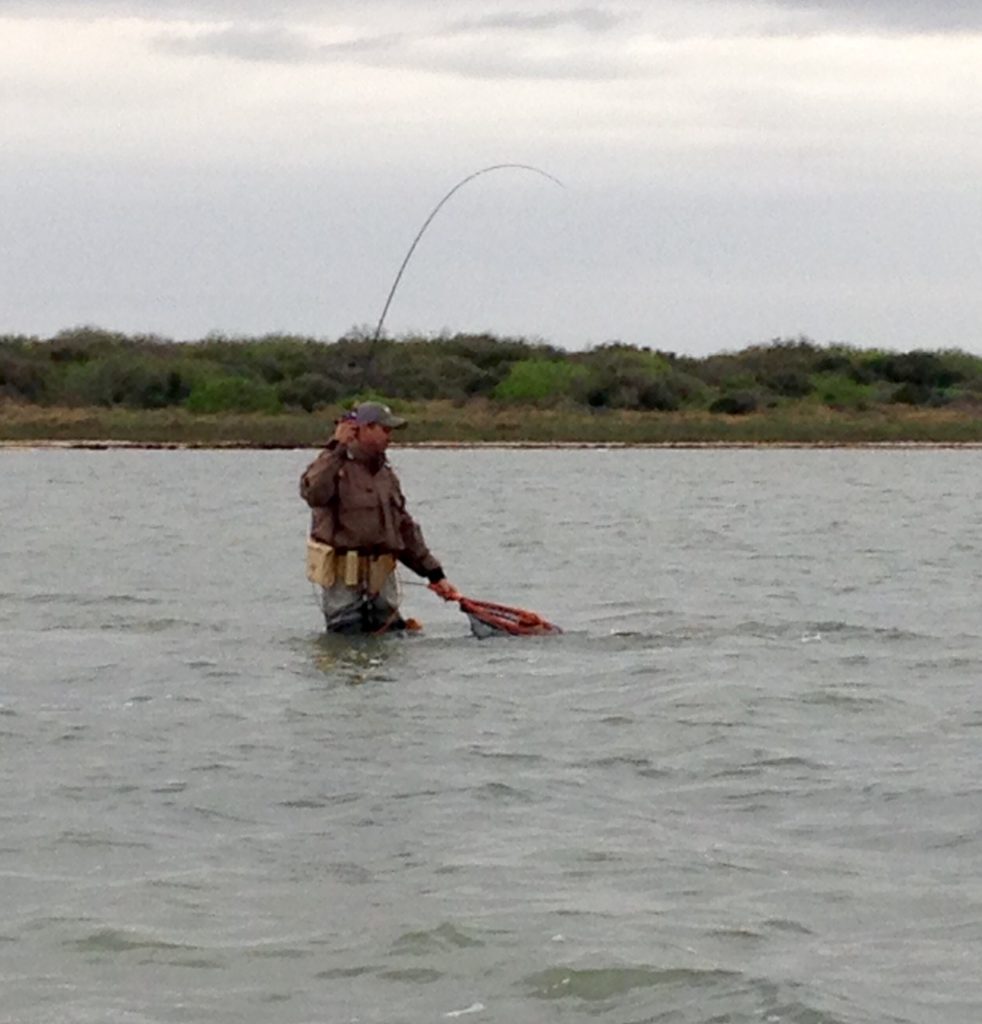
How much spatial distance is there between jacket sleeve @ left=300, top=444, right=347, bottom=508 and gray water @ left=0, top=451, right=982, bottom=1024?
0.93 metres

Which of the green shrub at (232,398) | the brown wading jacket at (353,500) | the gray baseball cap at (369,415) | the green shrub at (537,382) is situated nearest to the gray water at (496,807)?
the brown wading jacket at (353,500)

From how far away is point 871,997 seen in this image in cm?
754

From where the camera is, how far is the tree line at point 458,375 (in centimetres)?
6588

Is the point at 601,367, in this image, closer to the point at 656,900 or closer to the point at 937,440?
the point at 937,440

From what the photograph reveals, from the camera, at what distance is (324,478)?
14.6 meters

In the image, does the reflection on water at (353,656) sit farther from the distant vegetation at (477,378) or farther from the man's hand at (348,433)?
the distant vegetation at (477,378)

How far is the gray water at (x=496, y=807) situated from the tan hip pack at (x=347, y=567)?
0.44 m

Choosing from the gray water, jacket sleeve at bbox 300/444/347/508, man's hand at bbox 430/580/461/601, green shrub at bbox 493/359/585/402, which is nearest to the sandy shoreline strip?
green shrub at bbox 493/359/585/402

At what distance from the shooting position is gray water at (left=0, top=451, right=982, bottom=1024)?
7.75 metres

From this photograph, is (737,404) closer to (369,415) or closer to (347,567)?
(347,567)

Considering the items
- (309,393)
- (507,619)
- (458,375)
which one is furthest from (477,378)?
(507,619)

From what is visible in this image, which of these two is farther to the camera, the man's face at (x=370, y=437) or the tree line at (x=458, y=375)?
the tree line at (x=458, y=375)

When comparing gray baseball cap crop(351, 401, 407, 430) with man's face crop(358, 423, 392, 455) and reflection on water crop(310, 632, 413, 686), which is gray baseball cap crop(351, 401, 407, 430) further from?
reflection on water crop(310, 632, 413, 686)

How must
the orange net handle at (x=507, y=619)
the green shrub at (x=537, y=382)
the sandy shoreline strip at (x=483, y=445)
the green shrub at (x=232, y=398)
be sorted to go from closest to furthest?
the orange net handle at (x=507, y=619), the sandy shoreline strip at (x=483, y=445), the green shrub at (x=232, y=398), the green shrub at (x=537, y=382)
